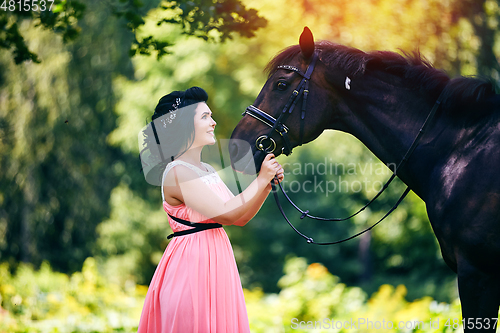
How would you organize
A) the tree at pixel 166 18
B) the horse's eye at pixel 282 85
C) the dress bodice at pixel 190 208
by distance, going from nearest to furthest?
the dress bodice at pixel 190 208 → the horse's eye at pixel 282 85 → the tree at pixel 166 18

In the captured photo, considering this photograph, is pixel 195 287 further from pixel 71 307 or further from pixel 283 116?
pixel 71 307

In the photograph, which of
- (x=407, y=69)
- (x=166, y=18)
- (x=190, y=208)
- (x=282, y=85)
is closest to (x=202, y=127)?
(x=190, y=208)

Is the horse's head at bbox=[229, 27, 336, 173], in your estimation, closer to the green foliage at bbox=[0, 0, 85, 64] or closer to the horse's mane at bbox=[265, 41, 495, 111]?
the horse's mane at bbox=[265, 41, 495, 111]

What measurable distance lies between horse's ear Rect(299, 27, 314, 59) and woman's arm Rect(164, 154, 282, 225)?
2.64ft

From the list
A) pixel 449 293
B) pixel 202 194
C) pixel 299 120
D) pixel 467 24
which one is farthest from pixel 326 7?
pixel 449 293

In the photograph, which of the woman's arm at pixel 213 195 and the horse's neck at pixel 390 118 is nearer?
the woman's arm at pixel 213 195

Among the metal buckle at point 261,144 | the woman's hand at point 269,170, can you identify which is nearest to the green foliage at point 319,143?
the metal buckle at point 261,144

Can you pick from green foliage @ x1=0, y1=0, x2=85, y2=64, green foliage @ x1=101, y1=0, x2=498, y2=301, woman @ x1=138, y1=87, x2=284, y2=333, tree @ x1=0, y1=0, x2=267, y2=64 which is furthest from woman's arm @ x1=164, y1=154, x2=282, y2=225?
green foliage @ x1=101, y1=0, x2=498, y2=301

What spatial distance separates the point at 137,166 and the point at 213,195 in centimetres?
881

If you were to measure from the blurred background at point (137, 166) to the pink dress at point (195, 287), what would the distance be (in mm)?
3324

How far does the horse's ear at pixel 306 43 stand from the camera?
2.39 metres

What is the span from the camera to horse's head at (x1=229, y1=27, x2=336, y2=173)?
2.42 meters

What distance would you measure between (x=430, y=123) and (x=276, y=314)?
12.2 ft

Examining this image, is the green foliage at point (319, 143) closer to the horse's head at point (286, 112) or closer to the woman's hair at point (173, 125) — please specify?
the horse's head at point (286, 112)
